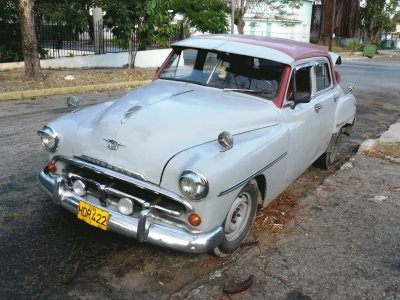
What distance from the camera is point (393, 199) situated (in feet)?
17.1

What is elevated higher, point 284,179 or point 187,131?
point 187,131

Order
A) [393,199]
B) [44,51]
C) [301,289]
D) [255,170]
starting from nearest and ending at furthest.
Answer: [301,289], [255,170], [393,199], [44,51]

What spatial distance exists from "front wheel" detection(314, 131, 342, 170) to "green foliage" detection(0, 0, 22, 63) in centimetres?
1236

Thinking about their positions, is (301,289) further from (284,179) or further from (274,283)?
(284,179)

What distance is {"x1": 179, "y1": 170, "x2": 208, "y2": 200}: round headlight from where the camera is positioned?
119 inches

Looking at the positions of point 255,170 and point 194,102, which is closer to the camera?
point 255,170

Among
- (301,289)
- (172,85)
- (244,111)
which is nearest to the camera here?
(301,289)

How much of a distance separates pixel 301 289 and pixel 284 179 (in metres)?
1.22

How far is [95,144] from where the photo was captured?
138 inches

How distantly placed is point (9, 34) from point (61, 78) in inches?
151

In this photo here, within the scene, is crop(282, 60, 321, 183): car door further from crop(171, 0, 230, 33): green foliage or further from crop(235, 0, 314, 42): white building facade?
crop(235, 0, 314, 42): white building facade

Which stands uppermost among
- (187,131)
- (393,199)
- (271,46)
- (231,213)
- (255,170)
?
(271,46)

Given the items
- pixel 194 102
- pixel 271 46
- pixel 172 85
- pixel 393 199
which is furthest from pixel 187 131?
pixel 393 199

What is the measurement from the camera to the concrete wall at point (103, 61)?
50.7 feet
